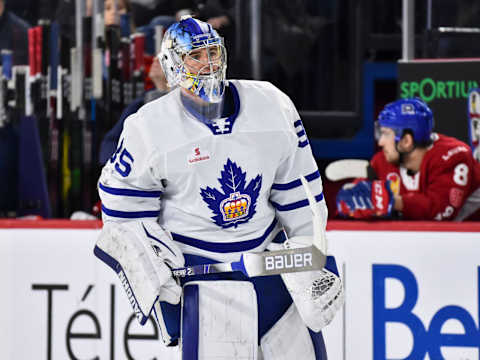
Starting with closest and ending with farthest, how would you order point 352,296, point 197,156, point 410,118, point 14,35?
point 197,156 → point 352,296 → point 410,118 → point 14,35

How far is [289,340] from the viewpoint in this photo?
2.80 m

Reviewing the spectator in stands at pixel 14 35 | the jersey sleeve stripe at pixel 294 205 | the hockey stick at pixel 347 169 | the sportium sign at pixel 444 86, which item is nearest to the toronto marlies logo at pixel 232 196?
the jersey sleeve stripe at pixel 294 205

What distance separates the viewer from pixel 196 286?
279cm

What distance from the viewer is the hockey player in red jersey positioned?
386 centimetres

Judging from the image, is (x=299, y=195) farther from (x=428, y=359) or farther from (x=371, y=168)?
(x=371, y=168)

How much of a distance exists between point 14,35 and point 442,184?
2.42m

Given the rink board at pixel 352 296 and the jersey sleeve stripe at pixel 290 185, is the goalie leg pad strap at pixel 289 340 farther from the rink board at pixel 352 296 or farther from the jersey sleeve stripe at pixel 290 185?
the rink board at pixel 352 296

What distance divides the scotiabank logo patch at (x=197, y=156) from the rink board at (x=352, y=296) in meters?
1.13

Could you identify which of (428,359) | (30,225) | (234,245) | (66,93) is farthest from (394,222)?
(66,93)

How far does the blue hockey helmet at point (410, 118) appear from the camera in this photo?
4.21m

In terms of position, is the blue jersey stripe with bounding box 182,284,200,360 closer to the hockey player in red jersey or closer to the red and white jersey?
the hockey player in red jersey

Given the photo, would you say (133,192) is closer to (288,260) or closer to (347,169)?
(288,260)

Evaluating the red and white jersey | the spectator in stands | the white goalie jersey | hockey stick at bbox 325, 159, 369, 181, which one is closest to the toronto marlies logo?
the white goalie jersey

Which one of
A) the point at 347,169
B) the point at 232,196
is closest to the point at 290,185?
the point at 232,196
